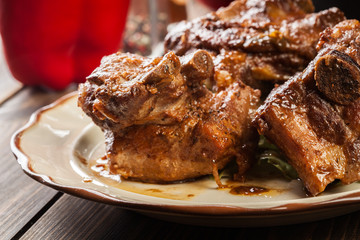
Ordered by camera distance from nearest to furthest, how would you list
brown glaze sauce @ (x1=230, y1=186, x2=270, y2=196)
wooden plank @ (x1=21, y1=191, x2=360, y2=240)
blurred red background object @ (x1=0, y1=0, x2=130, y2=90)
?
1. wooden plank @ (x1=21, y1=191, x2=360, y2=240)
2. brown glaze sauce @ (x1=230, y1=186, x2=270, y2=196)
3. blurred red background object @ (x1=0, y1=0, x2=130, y2=90)

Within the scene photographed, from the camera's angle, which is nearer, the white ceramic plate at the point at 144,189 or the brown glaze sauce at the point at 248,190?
the white ceramic plate at the point at 144,189

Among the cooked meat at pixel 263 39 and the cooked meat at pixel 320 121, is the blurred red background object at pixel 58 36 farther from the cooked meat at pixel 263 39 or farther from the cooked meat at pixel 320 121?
the cooked meat at pixel 320 121

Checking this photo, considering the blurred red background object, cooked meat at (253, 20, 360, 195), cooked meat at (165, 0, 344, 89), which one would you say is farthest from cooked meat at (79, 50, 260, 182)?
the blurred red background object

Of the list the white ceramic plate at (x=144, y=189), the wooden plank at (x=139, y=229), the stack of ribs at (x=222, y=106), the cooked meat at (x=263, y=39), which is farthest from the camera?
the cooked meat at (x=263, y=39)

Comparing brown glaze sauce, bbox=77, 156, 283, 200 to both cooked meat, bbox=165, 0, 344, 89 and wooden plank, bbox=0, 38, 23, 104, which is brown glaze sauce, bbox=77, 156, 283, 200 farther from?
wooden plank, bbox=0, 38, 23, 104

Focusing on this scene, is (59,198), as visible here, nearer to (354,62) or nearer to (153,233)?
(153,233)

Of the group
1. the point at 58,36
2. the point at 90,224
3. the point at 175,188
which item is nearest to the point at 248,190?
the point at 175,188

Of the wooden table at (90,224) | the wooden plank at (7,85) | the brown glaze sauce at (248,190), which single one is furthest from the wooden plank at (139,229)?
the wooden plank at (7,85)
